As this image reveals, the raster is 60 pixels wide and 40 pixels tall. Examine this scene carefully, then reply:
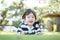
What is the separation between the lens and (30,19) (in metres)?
0.94

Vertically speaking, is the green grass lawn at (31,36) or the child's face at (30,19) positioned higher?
the child's face at (30,19)

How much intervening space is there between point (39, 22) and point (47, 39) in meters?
0.14

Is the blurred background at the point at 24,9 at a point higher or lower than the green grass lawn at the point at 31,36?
higher

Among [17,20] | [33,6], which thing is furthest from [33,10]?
[17,20]

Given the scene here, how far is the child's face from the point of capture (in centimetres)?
94

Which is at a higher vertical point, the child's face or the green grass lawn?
the child's face

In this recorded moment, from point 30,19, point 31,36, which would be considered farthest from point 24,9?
point 31,36

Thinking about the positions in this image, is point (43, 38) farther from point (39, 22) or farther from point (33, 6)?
point (33, 6)

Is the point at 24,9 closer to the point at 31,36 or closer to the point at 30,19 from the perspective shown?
the point at 30,19

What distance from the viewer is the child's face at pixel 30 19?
0.94 metres

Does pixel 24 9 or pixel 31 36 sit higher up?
pixel 24 9

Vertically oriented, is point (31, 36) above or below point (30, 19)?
below

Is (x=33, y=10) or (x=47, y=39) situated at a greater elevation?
(x=33, y=10)

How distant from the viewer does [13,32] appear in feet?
3.06
